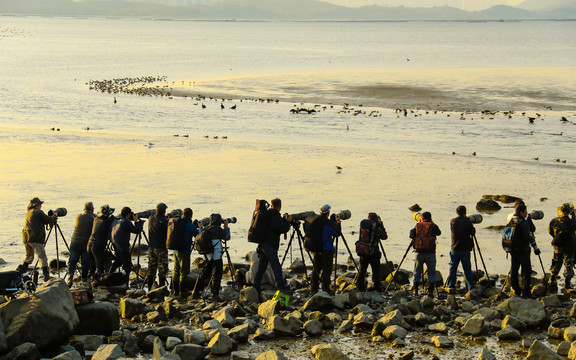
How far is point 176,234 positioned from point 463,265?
5.39 metres

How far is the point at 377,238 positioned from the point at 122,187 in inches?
496

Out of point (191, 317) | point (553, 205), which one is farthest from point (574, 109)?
point (191, 317)

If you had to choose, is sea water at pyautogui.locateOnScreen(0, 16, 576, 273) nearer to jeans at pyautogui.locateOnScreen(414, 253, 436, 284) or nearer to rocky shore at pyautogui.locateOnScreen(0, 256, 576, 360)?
jeans at pyautogui.locateOnScreen(414, 253, 436, 284)

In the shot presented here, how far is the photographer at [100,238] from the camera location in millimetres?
14055

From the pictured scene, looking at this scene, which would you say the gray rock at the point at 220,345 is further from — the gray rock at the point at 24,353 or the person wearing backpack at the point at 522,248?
the person wearing backpack at the point at 522,248

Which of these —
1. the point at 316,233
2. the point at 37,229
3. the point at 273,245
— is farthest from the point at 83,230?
the point at 316,233

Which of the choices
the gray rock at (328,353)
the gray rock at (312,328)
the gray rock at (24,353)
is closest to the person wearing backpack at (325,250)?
the gray rock at (312,328)

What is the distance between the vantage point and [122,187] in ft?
78.6

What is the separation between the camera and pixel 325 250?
44.5ft

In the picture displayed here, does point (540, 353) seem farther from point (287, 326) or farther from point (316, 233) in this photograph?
point (316, 233)

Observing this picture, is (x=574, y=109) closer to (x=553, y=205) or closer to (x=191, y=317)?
(x=553, y=205)

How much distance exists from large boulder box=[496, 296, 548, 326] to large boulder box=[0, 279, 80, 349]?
6.85 m

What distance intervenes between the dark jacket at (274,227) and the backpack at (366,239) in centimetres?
139

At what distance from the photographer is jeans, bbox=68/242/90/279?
14.4m
